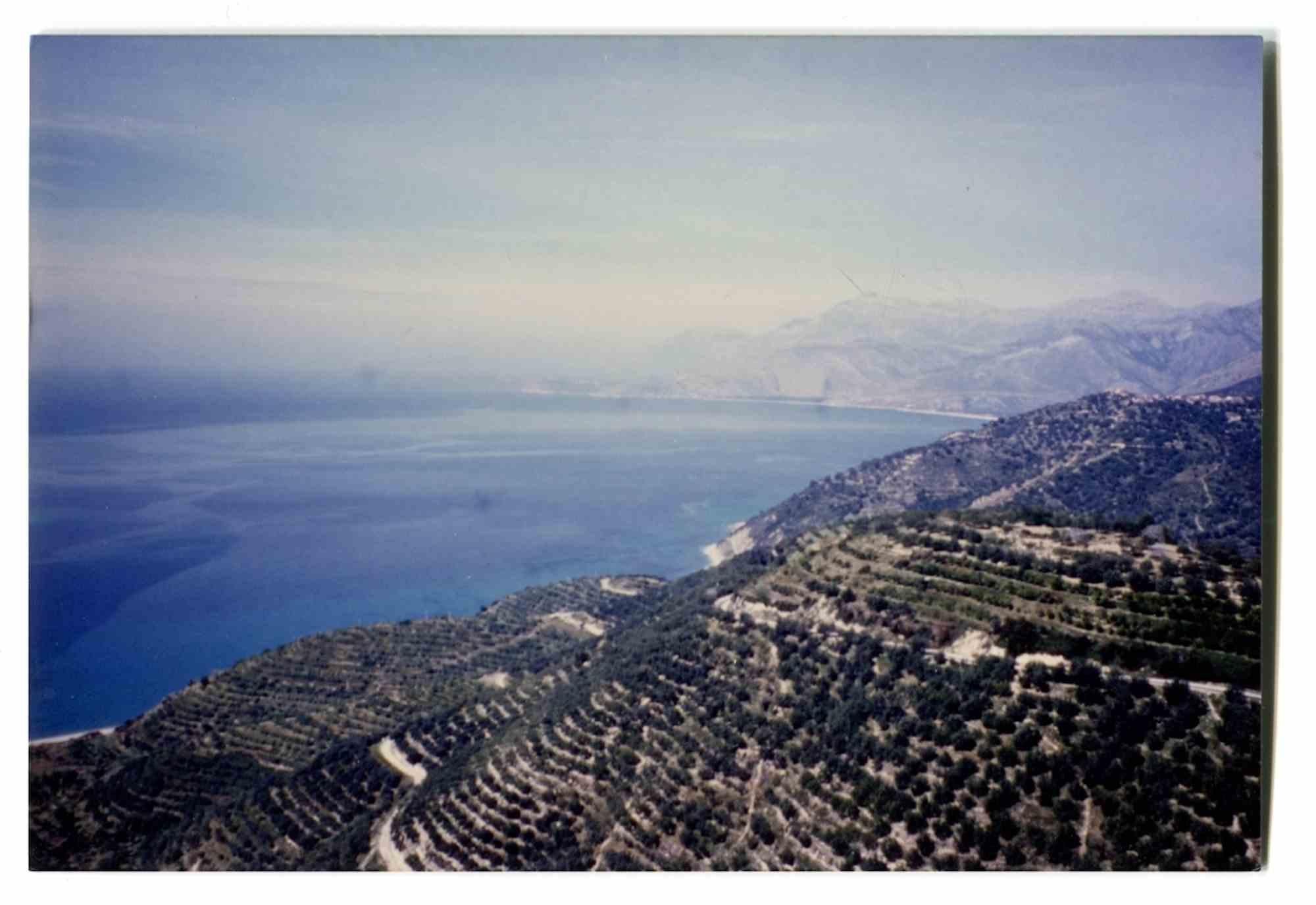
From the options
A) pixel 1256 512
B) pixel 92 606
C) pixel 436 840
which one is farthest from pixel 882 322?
pixel 92 606

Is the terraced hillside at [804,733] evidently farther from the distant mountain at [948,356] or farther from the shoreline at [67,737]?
the distant mountain at [948,356]

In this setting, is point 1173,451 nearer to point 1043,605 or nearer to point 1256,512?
point 1256,512

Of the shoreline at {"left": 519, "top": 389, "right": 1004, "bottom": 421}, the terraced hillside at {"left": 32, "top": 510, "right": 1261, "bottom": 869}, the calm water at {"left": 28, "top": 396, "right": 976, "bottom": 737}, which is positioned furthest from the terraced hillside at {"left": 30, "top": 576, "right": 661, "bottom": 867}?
the shoreline at {"left": 519, "top": 389, "right": 1004, "bottom": 421}

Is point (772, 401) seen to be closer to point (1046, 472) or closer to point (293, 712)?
point (1046, 472)

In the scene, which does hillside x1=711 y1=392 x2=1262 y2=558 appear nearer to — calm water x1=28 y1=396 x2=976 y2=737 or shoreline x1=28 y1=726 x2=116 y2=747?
calm water x1=28 y1=396 x2=976 y2=737

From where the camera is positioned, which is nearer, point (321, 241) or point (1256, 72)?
point (1256, 72)

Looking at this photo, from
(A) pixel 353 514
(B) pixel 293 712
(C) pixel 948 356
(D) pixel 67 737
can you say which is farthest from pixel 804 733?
(D) pixel 67 737
